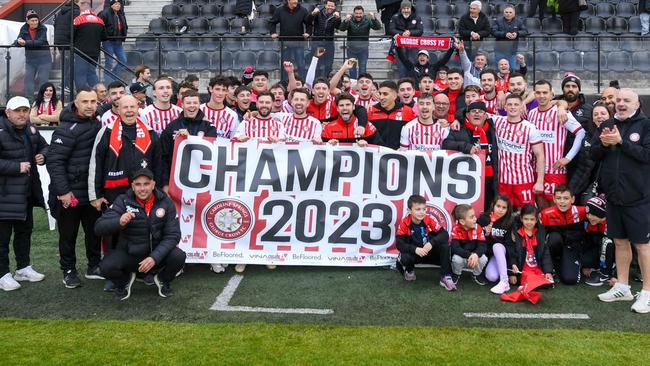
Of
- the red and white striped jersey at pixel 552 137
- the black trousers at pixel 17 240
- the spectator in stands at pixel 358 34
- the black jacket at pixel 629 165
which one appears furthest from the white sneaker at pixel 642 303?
the spectator in stands at pixel 358 34

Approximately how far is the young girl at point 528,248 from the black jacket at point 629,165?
90cm

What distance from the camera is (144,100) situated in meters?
8.08

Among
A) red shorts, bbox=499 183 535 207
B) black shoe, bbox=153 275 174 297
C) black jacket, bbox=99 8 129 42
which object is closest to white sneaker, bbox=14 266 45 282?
black shoe, bbox=153 275 174 297

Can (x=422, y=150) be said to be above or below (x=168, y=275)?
above

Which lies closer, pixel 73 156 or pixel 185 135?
pixel 73 156

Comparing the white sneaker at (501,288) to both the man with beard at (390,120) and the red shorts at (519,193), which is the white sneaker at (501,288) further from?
the man with beard at (390,120)

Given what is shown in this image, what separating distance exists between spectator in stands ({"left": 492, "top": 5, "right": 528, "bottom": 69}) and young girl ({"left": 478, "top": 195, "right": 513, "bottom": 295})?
18.3 feet

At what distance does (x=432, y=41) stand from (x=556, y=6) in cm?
509

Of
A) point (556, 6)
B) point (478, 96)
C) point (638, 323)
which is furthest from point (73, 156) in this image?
point (556, 6)

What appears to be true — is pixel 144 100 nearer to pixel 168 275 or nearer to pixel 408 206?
pixel 168 275

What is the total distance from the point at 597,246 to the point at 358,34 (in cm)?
674

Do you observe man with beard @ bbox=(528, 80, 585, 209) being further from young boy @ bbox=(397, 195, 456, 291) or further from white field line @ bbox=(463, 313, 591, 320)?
white field line @ bbox=(463, 313, 591, 320)

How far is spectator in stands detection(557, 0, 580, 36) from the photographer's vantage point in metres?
13.4

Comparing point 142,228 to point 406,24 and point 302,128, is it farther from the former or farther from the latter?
point 406,24
